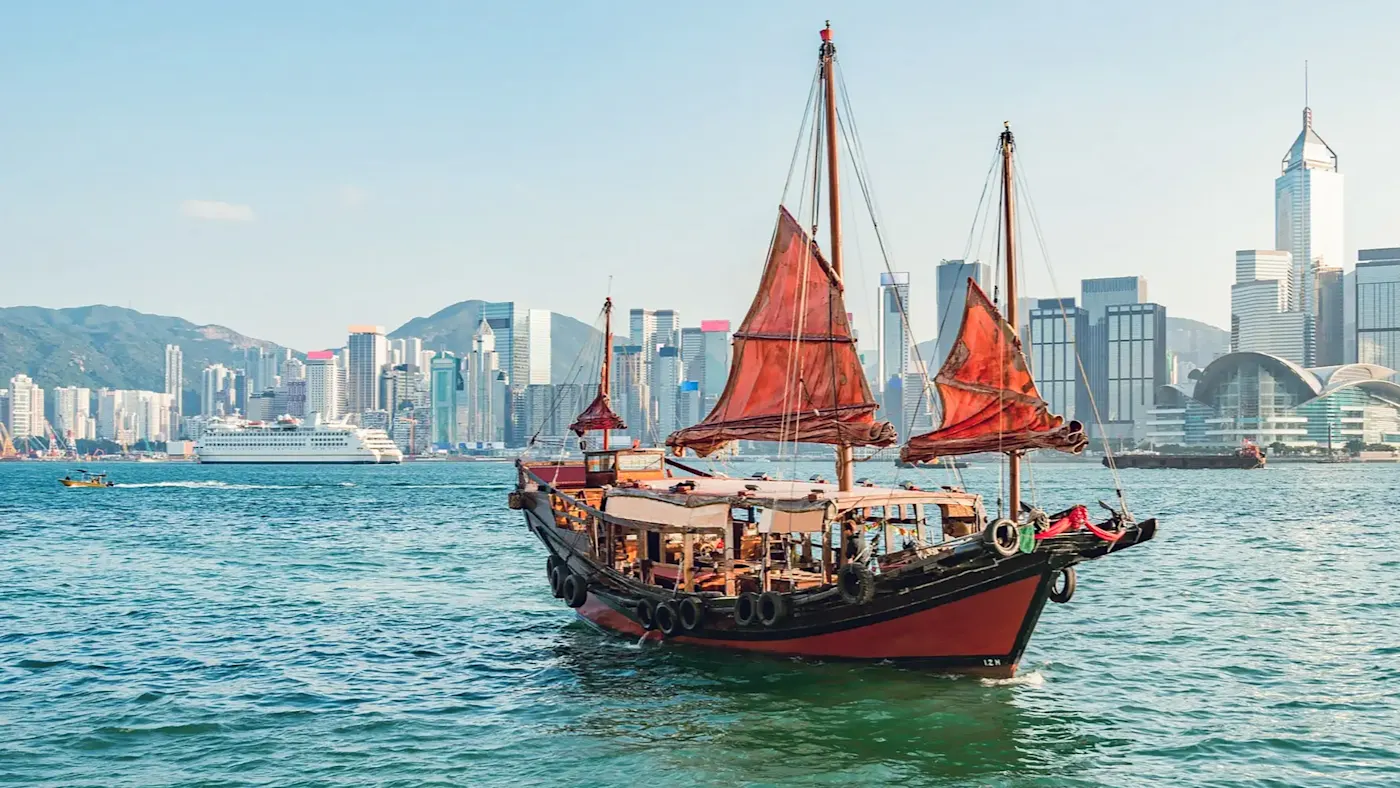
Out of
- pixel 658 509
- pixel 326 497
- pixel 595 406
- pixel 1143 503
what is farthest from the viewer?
pixel 326 497

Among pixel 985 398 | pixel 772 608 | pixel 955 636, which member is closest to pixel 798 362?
pixel 985 398

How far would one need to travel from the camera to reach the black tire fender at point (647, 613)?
26844mm

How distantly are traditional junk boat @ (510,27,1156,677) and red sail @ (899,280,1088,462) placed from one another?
0.04m

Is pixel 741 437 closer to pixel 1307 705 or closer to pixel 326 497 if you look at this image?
pixel 1307 705

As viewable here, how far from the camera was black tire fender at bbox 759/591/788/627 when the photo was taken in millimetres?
23891

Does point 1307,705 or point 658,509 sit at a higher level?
point 658,509

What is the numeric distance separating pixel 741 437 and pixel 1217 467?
189 m

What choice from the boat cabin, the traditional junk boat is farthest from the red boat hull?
the boat cabin

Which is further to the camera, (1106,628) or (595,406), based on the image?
(595,406)

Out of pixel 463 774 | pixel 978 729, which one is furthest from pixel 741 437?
pixel 463 774

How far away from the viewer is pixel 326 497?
11212 centimetres

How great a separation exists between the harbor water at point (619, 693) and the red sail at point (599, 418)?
6091 mm

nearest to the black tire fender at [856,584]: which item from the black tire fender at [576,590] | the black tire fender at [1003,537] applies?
the black tire fender at [1003,537]

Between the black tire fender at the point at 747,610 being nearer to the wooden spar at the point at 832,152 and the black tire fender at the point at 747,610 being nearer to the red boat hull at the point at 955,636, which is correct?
the red boat hull at the point at 955,636
